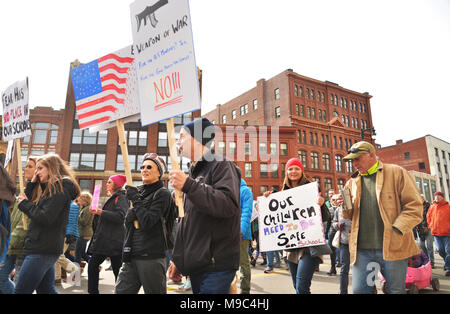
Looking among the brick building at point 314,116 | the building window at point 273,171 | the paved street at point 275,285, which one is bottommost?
the paved street at point 275,285

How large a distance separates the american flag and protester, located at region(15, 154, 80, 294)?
78 cm

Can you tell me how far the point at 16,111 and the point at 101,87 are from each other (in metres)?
2.51

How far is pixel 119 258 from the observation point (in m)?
4.61

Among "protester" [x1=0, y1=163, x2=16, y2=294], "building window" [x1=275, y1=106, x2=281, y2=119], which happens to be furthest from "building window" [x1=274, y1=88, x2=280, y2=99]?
"protester" [x1=0, y1=163, x2=16, y2=294]

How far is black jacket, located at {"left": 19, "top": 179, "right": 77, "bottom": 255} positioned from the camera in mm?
3215

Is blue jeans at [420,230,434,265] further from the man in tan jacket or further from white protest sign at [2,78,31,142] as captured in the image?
white protest sign at [2,78,31,142]

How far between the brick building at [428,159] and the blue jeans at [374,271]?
192 feet

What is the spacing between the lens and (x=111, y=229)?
463 cm

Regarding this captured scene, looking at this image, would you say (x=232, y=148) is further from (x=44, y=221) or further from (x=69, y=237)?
(x=44, y=221)

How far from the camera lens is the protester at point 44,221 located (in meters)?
3.15

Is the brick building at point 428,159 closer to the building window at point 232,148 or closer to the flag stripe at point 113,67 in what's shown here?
the building window at point 232,148

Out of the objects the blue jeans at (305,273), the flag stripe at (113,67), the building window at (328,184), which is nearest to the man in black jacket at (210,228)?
the blue jeans at (305,273)

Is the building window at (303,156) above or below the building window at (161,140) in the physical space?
below
